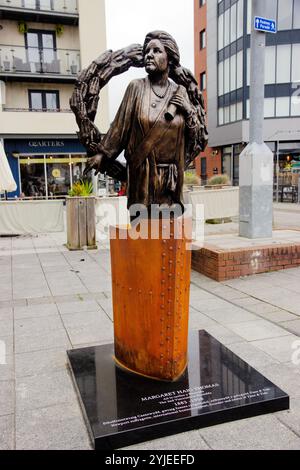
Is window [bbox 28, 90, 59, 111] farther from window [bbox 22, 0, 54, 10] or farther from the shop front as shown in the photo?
window [bbox 22, 0, 54, 10]

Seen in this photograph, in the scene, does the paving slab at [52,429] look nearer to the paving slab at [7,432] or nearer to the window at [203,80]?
the paving slab at [7,432]

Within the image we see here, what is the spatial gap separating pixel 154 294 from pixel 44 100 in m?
21.9

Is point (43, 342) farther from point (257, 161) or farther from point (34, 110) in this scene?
point (34, 110)

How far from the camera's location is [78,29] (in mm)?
22516

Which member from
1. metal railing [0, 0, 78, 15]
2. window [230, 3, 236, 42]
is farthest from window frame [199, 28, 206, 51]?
metal railing [0, 0, 78, 15]

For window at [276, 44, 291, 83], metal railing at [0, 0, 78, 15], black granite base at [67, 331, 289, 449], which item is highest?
metal railing at [0, 0, 78, 15]

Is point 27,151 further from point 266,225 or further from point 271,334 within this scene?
point 271,334

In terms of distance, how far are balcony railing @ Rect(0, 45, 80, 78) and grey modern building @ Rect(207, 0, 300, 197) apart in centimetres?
1243

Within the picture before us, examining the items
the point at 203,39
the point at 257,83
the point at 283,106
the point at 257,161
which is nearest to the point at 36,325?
the point at 257,161

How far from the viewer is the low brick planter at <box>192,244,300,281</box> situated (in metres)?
6.66

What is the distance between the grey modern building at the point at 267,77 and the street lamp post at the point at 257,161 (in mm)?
18985

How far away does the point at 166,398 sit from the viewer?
9.66 ft

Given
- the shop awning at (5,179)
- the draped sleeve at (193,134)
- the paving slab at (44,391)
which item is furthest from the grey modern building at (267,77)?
the paving slab at (44,391)

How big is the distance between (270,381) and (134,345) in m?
1.08
